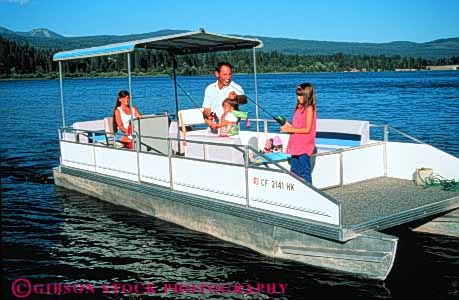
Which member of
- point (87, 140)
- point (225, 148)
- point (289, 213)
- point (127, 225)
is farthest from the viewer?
point (87, 140)

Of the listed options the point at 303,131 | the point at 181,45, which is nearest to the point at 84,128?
the point at 181,45

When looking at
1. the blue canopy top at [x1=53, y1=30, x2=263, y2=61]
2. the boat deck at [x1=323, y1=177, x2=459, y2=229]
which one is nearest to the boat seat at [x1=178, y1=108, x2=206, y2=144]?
the blue canopy top at [x1=53, y1=30, x2=263, y2=61]

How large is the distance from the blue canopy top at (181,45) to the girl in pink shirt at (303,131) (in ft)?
9.47

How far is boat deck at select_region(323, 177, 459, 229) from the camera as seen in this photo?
28.7 feet

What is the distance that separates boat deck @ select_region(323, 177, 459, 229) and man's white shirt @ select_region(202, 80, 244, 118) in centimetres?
275

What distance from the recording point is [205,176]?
10375 mm

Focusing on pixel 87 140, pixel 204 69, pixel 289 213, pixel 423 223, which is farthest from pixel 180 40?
pixel 423 223

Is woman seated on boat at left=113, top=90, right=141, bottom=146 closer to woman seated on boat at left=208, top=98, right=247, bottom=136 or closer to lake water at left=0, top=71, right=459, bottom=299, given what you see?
lake water at left=0, top=71, right=459, bottom=299

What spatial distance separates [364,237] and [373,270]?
495 millimetres

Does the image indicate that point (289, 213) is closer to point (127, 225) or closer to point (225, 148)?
point (225, 148)

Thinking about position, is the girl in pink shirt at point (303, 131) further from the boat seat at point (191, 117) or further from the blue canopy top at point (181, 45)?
the boat seat at point (191, 117)

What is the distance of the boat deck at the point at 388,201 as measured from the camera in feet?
28.7

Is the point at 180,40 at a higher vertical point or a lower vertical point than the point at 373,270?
higher

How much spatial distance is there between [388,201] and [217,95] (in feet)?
13.1
